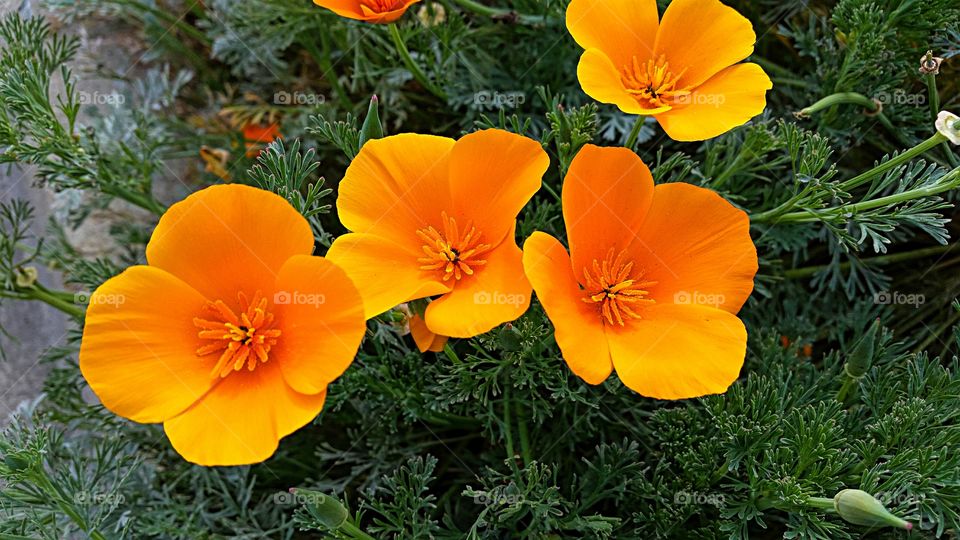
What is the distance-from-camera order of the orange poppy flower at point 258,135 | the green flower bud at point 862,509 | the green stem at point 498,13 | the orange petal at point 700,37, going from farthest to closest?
the orange poppy flower at point 258,135 < the green stem at point 498,13 < the orange petal at point 700,37 < the green flower bud at point 862,509

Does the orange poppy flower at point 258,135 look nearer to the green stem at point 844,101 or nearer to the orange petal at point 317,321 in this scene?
the orange petal at point 317,321

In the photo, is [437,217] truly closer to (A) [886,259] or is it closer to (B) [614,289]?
(B) [614,289]

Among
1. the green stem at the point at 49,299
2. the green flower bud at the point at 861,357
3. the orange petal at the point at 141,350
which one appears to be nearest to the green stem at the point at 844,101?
the green flower bud at the point at 861,357

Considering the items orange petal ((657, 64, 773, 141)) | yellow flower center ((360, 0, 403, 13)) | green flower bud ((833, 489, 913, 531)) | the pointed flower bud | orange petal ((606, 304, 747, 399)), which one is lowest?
green flower bud ((833, 489, 913, 531))

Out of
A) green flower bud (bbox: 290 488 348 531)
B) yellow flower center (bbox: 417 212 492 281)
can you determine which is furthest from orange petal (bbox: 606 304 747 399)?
green flower bud (bbox: 290 488 348 531)

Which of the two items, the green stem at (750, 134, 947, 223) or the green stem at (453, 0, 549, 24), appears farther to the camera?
the green stem at (453, 0, 549, 24)

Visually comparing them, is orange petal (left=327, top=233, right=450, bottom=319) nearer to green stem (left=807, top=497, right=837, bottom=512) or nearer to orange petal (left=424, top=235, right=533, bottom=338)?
orange petal (left=424, top=235, right=533, bottom=338)

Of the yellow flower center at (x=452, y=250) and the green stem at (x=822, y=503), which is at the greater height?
the yellow flower center at (x=452, y=250)

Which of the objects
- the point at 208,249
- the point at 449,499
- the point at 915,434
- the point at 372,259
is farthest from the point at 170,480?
the point at 915,434
